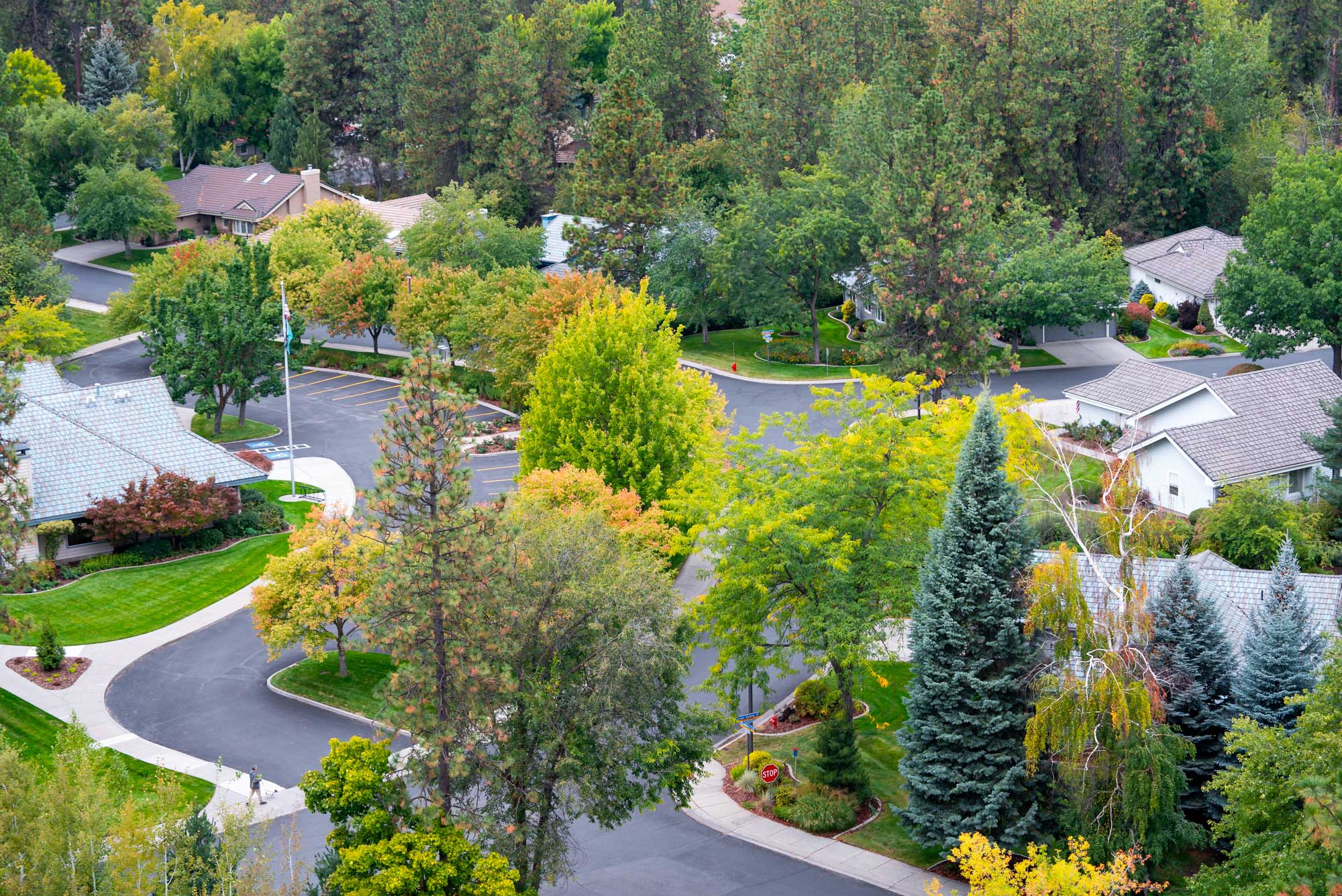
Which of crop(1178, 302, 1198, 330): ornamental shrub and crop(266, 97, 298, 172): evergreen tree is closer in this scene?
crop(1178, 302, 1198, 330): ornamental shrub

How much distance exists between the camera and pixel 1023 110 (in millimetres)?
83750

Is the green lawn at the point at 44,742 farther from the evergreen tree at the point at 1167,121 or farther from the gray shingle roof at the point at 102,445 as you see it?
Answer: the evergreen tree at the point at 1167,121

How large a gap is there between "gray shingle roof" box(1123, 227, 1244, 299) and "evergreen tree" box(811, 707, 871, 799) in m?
48.7

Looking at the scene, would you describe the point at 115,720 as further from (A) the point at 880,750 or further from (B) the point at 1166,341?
(B) the point at 1166,341

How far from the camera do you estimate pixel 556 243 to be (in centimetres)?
9181

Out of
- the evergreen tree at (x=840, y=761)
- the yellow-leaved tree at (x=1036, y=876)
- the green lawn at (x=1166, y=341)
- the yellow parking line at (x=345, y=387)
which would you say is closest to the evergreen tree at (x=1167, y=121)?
the green lawn at (x=1166, y=341)

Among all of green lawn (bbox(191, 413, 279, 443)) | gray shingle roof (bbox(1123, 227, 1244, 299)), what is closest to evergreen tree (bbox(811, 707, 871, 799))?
green lawn (bbox(191, 413, 279, 443))

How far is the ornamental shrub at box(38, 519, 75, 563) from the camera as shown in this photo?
5188 centimetres

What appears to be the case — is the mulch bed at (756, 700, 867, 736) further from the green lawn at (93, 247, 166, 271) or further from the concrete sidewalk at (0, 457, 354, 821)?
the green lawn at (93, 247, 166, 271)

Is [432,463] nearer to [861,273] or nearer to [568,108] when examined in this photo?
[861,273]

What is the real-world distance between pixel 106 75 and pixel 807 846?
10089cm

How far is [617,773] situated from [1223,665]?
15019mm

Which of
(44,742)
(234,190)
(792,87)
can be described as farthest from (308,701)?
(234,190)

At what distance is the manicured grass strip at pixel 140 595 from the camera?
49125 mm
